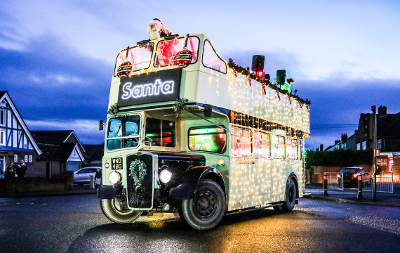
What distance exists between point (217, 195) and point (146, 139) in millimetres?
1965

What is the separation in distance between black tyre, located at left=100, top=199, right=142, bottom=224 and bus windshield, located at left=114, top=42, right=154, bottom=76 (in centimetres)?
302

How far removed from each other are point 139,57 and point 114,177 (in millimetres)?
2889

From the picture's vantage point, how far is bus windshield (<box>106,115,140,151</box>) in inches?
395

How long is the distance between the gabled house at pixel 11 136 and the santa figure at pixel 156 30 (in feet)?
99.1

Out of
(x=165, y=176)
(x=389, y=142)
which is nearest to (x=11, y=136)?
(x=165, y=176)

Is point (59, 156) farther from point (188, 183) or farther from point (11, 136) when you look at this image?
point (188, 183)

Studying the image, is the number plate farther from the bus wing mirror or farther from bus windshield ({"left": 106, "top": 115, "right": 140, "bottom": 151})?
the bus wing mirror

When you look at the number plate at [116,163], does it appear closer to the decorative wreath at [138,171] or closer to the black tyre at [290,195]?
the decorative wreath at [138,171]

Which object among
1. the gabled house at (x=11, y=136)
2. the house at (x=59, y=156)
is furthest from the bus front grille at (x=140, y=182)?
the house at (x=59, y=156)

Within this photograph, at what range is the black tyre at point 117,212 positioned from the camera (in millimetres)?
10500

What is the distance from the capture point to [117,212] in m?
10.6

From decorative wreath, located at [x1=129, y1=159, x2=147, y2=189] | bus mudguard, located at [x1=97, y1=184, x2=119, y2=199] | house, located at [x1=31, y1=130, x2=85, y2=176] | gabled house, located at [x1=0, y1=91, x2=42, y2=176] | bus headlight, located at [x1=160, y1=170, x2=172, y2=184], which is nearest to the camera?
bus headlight, located at [x1=160, y1=170, x2=172, y2=184]

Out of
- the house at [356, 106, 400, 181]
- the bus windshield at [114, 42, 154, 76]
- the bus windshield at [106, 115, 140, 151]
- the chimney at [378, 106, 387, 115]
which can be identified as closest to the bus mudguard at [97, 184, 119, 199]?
the bus windshield at [106, 115, 140, 151]

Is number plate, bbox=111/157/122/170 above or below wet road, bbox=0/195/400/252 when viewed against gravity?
above
